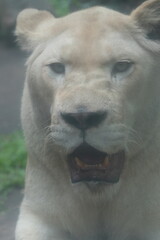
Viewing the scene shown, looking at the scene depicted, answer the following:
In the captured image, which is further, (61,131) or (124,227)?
(124,227)

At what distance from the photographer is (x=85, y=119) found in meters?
3.99

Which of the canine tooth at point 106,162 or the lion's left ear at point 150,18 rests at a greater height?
the lion's left ear at point 150,18

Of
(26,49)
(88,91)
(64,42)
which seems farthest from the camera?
(26,49)

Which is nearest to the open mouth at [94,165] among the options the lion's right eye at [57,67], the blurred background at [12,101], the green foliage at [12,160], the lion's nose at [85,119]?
the lion's nose at [85,119]

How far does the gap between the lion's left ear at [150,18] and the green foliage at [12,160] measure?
90.7 inches

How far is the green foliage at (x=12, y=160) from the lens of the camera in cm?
651

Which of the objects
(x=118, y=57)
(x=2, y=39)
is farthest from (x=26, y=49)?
(x=2, y=39)

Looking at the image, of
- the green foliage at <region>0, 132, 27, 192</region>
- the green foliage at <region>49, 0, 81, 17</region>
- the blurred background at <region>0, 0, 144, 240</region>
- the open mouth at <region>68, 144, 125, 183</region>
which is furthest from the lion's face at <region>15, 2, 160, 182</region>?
the green foliage at <region>49, 0, 81, 17</region>

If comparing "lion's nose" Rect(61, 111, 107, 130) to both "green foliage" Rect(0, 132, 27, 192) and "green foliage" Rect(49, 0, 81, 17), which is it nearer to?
"green foliage" Rect(0, 132, 27, 192)

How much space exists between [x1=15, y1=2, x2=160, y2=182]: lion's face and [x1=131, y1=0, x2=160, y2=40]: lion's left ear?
2.0 inches

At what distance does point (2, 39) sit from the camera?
9758mm

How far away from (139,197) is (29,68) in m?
0.93

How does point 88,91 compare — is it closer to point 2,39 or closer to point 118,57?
point 118,57

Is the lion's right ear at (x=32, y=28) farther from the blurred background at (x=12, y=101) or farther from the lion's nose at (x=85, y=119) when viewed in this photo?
the blurred background at (x=12, y=101)
